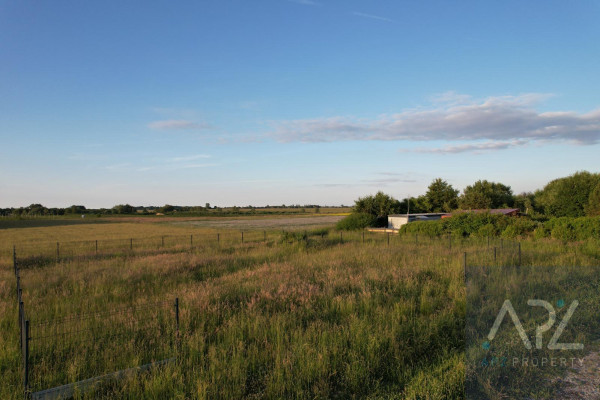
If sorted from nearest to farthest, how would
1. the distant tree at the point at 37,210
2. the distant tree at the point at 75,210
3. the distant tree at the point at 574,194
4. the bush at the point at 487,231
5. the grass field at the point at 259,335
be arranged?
the grass field at the point at 259,335 < the bush at the point at 487,231 < the distant tree at the point at 574,194 < the distant tree at the point at 37,210 < the distant tree at the point at 75,210

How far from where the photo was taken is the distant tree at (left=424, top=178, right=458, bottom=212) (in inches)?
2496

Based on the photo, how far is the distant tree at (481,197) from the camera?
61.8 metres

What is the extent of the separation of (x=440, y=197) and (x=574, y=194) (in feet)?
67.1

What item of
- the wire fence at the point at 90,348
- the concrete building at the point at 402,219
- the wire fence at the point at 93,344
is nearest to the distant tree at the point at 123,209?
the concrete building at the point at 402,219

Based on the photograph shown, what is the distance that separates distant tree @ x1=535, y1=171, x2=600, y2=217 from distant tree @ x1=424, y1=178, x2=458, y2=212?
1575 cm

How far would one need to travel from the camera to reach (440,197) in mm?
63938

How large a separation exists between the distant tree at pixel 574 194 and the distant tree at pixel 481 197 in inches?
400

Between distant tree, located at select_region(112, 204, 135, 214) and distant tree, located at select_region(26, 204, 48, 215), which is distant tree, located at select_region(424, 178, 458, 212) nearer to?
distant tree, located at select_region(112, 204, 135, 214)

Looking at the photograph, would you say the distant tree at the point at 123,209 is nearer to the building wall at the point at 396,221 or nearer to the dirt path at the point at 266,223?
the dirt path at the point at 266,223

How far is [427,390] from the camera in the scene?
176 inches

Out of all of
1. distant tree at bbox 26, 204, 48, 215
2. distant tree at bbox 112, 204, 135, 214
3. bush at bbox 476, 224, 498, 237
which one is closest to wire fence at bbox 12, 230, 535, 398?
bush at bbox 476, 224, 498, 237

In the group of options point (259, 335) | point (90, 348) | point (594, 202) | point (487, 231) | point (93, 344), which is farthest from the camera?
point (594, 202)

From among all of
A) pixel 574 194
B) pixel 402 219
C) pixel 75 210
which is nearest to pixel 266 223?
pixel 402 219

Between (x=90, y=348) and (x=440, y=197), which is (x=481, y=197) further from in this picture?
(x=90, y=348)
